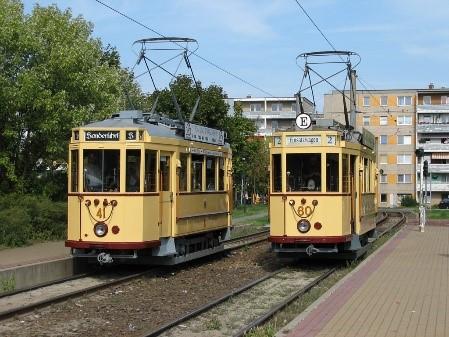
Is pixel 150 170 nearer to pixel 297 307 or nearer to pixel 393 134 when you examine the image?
pixel 297 307

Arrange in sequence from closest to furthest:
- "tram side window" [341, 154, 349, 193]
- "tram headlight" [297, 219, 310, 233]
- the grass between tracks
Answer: the grass between tracks → "tram headlight" [297, 219, 310, 233] → "tram side window" [341, 154, 349, 193]

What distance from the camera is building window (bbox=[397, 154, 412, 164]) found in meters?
90.8

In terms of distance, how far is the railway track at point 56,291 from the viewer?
36.5 feet

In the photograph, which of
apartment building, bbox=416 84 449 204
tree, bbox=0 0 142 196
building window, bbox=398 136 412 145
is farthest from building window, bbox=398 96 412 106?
tree, bbox=0 0 142 196

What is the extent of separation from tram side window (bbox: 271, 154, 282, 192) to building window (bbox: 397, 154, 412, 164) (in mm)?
77866

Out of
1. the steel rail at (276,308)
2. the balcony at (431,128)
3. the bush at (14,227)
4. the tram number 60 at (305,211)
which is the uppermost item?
the balcony at (431,128)

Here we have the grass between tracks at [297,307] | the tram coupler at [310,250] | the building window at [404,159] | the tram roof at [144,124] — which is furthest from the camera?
the building window at [404,159]

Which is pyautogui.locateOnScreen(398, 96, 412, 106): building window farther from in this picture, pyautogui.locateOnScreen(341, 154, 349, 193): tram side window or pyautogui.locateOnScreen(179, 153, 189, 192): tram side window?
pyautogui.locateOnScreen(179, 153, 189, 192): tram side window

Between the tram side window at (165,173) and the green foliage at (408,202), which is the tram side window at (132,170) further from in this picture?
the green foliage at (408,202)

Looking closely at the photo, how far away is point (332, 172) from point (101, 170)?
195 inches

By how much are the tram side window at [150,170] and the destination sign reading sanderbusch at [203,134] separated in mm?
1635

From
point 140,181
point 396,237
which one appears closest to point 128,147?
point 140,181

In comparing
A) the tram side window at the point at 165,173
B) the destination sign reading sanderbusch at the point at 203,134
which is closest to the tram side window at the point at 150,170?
the tram side window at the point at 165,173

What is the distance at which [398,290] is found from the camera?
12289 millimetres
